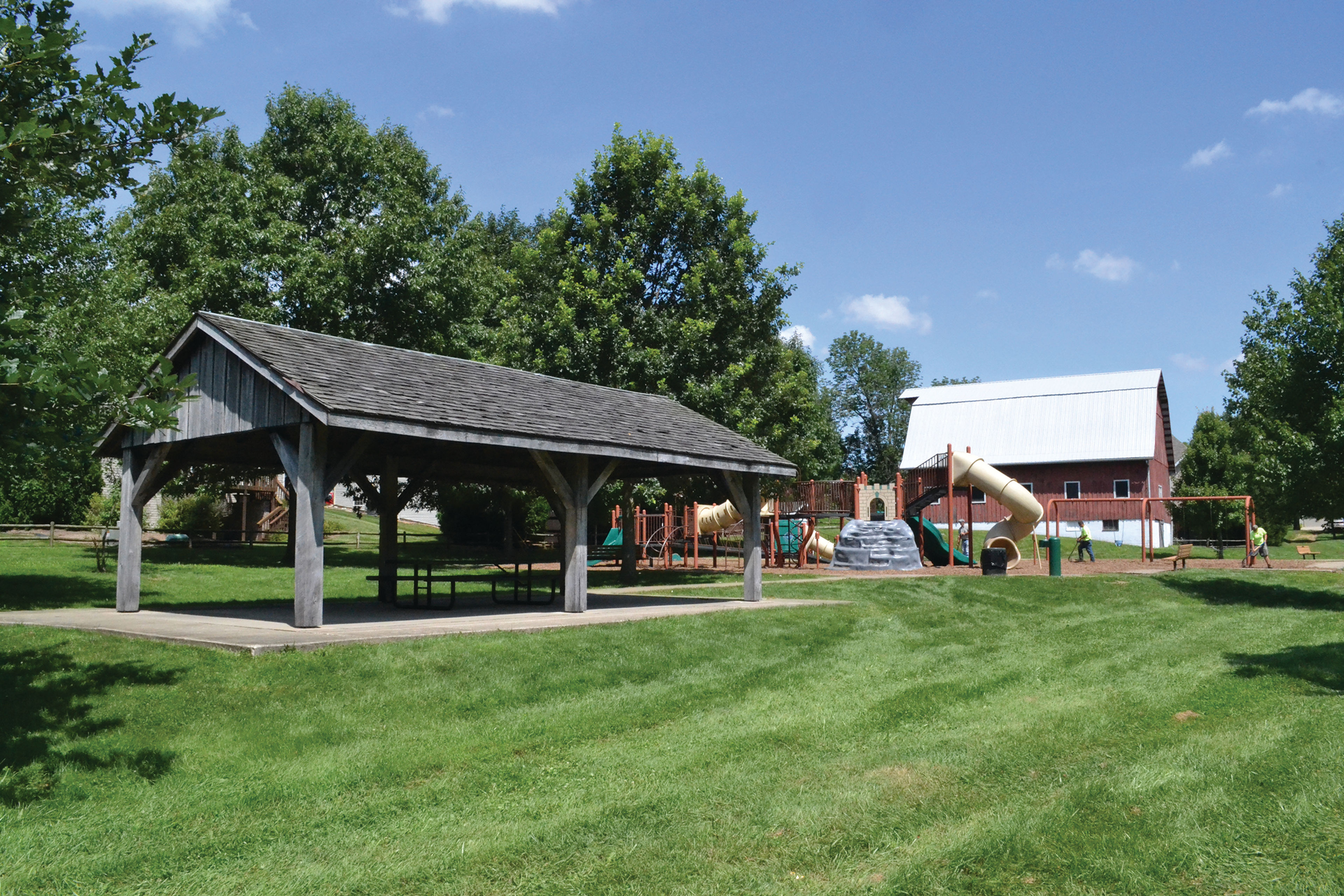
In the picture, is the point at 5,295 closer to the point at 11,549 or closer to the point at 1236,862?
the point at 1236,862

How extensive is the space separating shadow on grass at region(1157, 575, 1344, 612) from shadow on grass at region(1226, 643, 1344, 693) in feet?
23.9

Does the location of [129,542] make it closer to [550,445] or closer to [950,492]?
[550,445]

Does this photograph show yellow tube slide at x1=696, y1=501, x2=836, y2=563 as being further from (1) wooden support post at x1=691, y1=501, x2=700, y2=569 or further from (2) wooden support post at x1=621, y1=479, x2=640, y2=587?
(2) wooden support post at x1=621, y1=479, x2=640, y2=587

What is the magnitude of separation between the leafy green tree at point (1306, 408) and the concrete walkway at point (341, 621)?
1024cm

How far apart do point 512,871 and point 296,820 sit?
69.8 inches

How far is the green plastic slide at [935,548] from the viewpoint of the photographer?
3153 centimetres

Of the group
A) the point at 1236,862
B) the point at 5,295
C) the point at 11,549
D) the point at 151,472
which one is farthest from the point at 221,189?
the point at 1236,862

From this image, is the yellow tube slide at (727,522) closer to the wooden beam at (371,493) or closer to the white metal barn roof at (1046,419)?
the wooden beam at (371,493)

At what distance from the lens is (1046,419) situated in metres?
49.0

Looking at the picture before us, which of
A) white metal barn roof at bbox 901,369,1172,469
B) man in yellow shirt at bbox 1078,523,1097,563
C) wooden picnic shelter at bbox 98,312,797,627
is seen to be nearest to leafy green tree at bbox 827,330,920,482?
white metal barn roof at bbox 901,369,1172,469

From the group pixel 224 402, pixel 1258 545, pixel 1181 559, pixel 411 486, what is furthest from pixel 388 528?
pixel 1258 545

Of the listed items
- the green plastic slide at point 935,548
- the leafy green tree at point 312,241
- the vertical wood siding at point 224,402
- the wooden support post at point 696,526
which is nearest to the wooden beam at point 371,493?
the vertical wood siding at point 224,402

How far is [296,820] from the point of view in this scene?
6590 mm

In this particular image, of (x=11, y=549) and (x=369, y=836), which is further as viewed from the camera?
(x=11, y=549)
